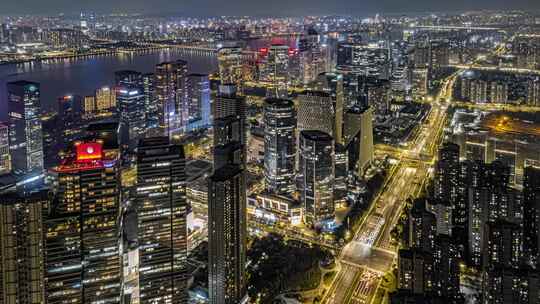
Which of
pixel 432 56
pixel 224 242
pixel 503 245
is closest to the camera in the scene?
pixel 224 242

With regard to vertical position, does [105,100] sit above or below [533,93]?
below

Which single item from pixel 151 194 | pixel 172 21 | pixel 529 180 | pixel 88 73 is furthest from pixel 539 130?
pixel 172 21

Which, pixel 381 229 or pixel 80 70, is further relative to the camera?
pixel 80 70

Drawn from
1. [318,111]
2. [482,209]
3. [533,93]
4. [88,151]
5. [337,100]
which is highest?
[533,93]

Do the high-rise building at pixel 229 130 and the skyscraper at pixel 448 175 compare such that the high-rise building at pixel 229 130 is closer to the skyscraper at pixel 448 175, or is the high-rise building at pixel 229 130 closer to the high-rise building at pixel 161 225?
the high-rise building at pixel 161 225

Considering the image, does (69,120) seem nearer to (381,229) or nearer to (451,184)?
(381,229)

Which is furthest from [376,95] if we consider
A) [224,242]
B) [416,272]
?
[224,242]

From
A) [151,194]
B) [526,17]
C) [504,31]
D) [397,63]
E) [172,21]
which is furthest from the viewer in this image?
[172,21]

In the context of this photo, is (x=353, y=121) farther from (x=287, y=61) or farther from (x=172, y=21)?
(x=172, y=21)
